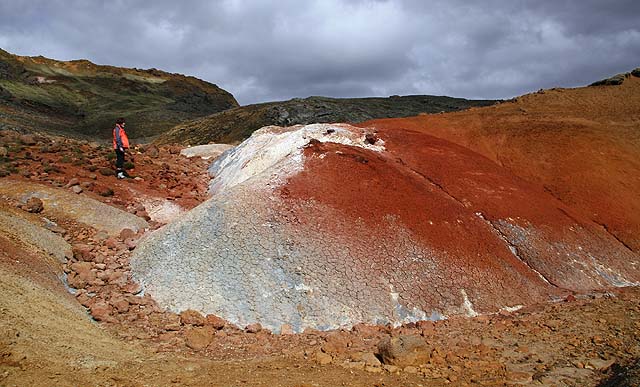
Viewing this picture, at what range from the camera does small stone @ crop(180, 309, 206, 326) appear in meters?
6.64

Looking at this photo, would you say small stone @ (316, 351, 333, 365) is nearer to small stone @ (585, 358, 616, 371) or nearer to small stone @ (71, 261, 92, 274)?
small stone @ (585, 358, 616, 371)

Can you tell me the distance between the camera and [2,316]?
4.88 meters

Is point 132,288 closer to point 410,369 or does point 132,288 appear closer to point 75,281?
point 75,281

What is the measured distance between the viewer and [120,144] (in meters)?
11.8

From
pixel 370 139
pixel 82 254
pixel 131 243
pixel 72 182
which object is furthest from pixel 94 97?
pixel 82 254

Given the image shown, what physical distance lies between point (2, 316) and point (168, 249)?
314 centimetres

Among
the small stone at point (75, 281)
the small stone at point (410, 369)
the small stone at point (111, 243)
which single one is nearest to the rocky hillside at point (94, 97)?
the small stone at point (111, 243)

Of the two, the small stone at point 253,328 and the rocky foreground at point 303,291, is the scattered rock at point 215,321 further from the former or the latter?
the small stone at point 253,328

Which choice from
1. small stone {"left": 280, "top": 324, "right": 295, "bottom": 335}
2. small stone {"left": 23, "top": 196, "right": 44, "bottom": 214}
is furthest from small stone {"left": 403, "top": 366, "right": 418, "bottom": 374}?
small stone {"left": 23, "top": 196, "right": 44, "bottom": 214}

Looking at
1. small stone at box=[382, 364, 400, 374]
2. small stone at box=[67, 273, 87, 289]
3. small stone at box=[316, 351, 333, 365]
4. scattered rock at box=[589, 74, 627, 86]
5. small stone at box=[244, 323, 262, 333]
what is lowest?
small stone at box=[382, 364, 400, 374]

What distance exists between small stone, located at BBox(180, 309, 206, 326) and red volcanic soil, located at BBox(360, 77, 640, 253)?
6.03m

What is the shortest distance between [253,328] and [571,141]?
1017cm

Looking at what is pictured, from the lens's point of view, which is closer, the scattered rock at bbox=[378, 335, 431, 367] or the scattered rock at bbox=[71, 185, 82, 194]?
the scattered rock at bbox=[378, 335, 431, 367]

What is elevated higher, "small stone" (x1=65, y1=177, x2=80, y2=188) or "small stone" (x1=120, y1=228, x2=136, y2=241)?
"small stone" (x1=65, y1=177, x2=80, y2=188)
